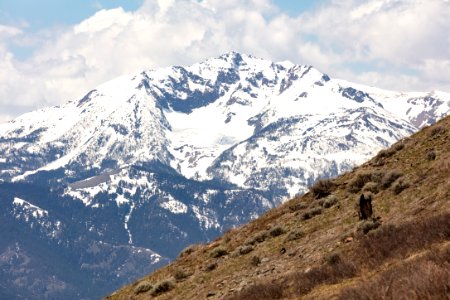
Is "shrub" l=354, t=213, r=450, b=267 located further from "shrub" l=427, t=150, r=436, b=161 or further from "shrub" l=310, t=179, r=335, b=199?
"shrub" l=310, t=179, r=335, b=199

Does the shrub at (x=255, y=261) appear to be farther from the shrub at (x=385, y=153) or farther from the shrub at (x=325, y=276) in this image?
the shrub at (x=385, y=153)

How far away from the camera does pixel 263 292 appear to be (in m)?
18.9

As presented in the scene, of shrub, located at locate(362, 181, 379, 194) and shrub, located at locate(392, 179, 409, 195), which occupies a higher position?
shrub, located at locate(362, 181, 379, 194)

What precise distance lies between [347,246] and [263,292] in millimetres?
4104

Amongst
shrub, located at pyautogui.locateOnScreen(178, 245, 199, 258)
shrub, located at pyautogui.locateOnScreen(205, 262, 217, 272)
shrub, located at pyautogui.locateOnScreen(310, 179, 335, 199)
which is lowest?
shrub, located at pyautogui.locateOnScreen(205, 262, 217, 272)

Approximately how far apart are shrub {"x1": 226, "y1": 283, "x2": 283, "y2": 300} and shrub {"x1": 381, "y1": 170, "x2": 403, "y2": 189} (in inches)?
410

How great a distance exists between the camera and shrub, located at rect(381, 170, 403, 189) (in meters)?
27.7

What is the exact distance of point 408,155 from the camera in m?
31.1

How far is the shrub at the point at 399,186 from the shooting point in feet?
84.9

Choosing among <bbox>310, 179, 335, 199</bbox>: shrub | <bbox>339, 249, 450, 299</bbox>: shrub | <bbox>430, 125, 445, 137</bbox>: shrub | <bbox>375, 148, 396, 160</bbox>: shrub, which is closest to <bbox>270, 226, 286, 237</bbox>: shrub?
<bbox>310, 179, 335, 199</bbox>: shrub

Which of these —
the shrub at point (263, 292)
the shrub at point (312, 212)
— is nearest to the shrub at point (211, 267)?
the shrub at point (312, 212)

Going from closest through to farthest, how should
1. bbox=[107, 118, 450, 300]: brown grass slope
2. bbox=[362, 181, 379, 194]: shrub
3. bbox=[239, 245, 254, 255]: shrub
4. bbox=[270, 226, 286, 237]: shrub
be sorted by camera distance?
bbox=[107, 118, 450, 300]: brown grass slope → bbox=[362, 181, 379, 194]: shrub → bbox=[239, 245, 254, 255]: shrub → bbox=[270, 226, 286, 237]: shrub

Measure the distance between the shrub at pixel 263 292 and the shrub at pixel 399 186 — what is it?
29.4 feet

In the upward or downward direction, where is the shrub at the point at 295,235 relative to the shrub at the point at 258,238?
downward
